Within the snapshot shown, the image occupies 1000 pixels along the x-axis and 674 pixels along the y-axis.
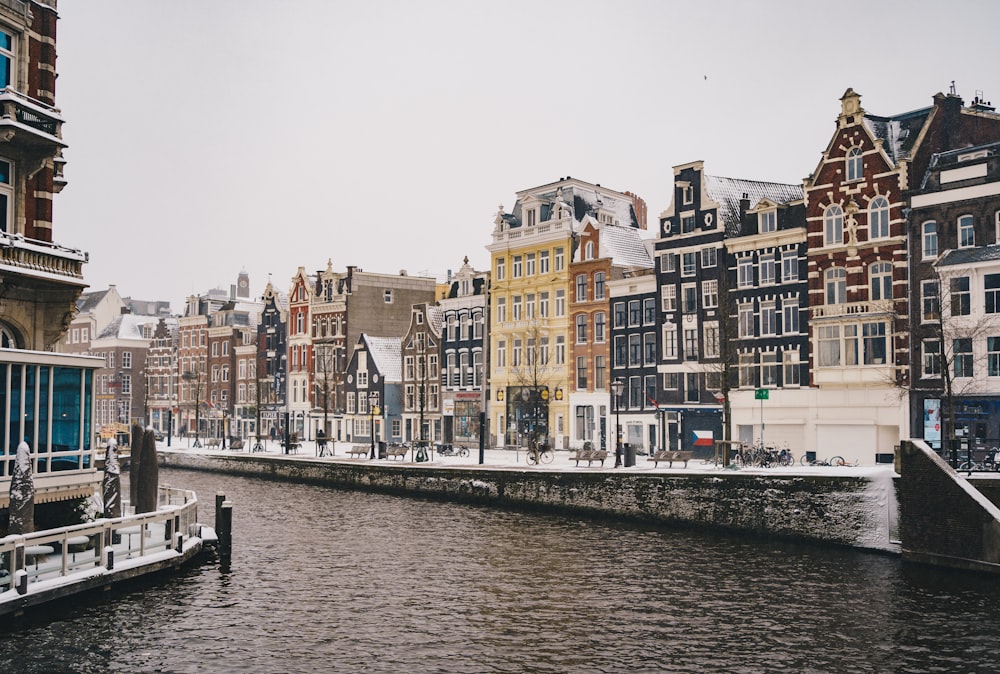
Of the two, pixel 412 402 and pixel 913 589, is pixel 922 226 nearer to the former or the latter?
pixel 913 589

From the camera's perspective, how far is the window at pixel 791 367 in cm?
5194

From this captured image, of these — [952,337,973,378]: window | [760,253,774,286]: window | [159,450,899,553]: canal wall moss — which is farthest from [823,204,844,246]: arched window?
[159,450,899,553]: canal wall moss

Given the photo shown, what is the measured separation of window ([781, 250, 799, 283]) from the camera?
52.3 m

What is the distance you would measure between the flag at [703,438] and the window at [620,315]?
938cm

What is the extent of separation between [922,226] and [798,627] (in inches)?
1220

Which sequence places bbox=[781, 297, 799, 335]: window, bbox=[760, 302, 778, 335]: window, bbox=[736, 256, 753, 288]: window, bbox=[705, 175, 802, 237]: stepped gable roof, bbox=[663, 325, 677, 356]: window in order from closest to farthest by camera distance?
bbox=[781, 297, 799, 335]: window
bbox=[760, 302, 778, 335]: window
bbox=[736, 256, 753, 288]: window
bbox=[705, 175, 802, 237]: stepped gable roof
bbox=[663, 325, 677, 356]: window

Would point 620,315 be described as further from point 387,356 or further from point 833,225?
point 387,356

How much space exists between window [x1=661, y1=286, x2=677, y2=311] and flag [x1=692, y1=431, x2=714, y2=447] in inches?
310

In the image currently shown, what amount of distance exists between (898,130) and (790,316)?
11.3 meters

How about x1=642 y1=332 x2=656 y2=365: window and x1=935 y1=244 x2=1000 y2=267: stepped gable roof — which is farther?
x1=642 y1=332 x2=656 y2=365: window

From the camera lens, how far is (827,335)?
50188 mm

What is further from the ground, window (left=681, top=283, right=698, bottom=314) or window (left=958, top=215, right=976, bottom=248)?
window (left=958, top=215, right=976, bottom=248)

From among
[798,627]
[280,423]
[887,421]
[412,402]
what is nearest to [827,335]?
[887,421]

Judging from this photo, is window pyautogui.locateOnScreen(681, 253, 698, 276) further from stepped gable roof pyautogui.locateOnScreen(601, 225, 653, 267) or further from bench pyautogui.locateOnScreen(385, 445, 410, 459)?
bench pyautogui.locateOnScreen(385, 445, 410, 459)
